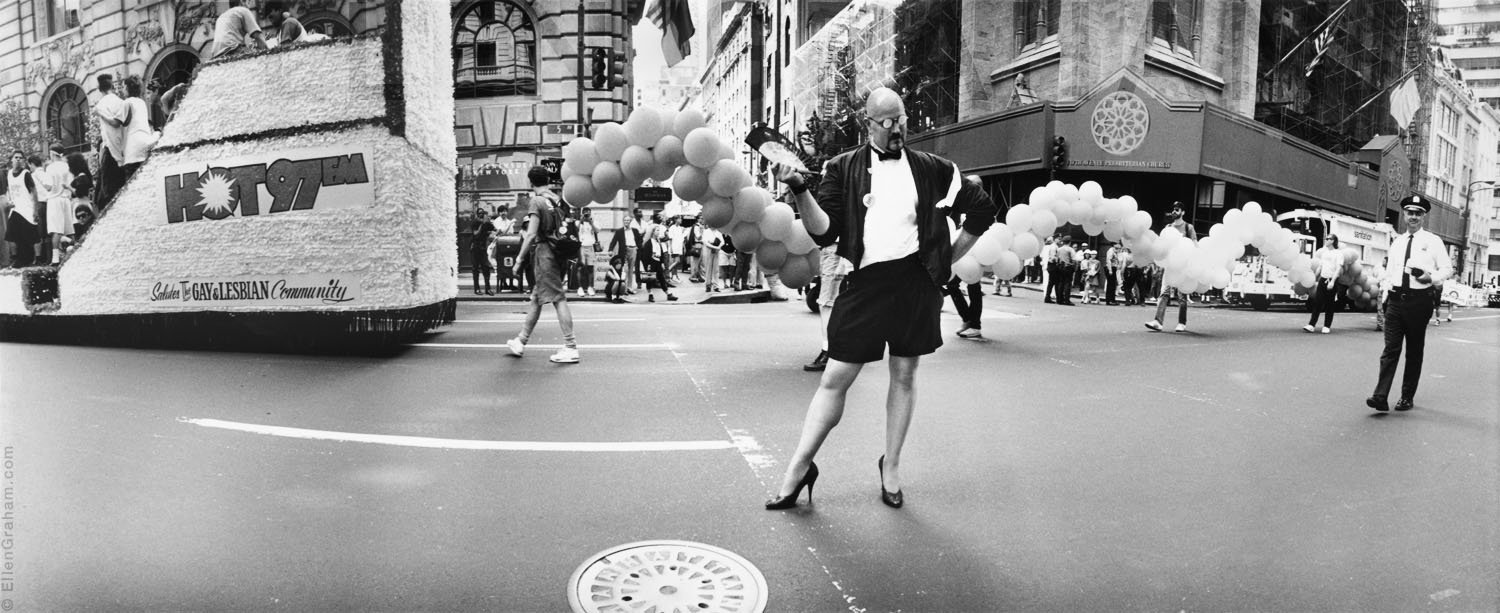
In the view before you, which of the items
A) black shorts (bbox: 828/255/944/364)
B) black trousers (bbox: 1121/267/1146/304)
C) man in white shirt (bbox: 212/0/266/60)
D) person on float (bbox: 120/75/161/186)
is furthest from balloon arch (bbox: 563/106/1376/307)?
black trousers (bbox: 1121/267/1146/304)

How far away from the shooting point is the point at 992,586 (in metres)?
2.84

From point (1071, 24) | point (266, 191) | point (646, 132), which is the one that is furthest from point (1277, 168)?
point (266, 191)

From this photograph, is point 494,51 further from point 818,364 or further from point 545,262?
point 818,364

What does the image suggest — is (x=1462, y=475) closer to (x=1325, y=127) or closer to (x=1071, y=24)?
(x=1071, y=24)

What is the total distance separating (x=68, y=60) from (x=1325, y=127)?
127ft

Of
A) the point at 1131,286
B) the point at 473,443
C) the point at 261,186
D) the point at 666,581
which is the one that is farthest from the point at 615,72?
the point at 666,581

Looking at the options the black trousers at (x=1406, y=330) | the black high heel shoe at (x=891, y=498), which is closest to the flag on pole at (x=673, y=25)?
the black trousers at (x=1406, y=330)

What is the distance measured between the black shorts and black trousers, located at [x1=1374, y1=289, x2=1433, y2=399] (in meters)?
4.93

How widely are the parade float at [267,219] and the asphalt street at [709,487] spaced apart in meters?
0.41

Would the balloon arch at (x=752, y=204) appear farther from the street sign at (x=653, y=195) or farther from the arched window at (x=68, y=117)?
the street sign at (x=653, y=195)

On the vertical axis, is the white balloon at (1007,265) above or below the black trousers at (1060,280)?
above

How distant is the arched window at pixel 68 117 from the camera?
5.50 metres

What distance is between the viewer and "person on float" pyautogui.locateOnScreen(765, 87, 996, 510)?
11.6 feet

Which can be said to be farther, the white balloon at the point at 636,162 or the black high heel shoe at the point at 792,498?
the white balloon at the point at 636,162
